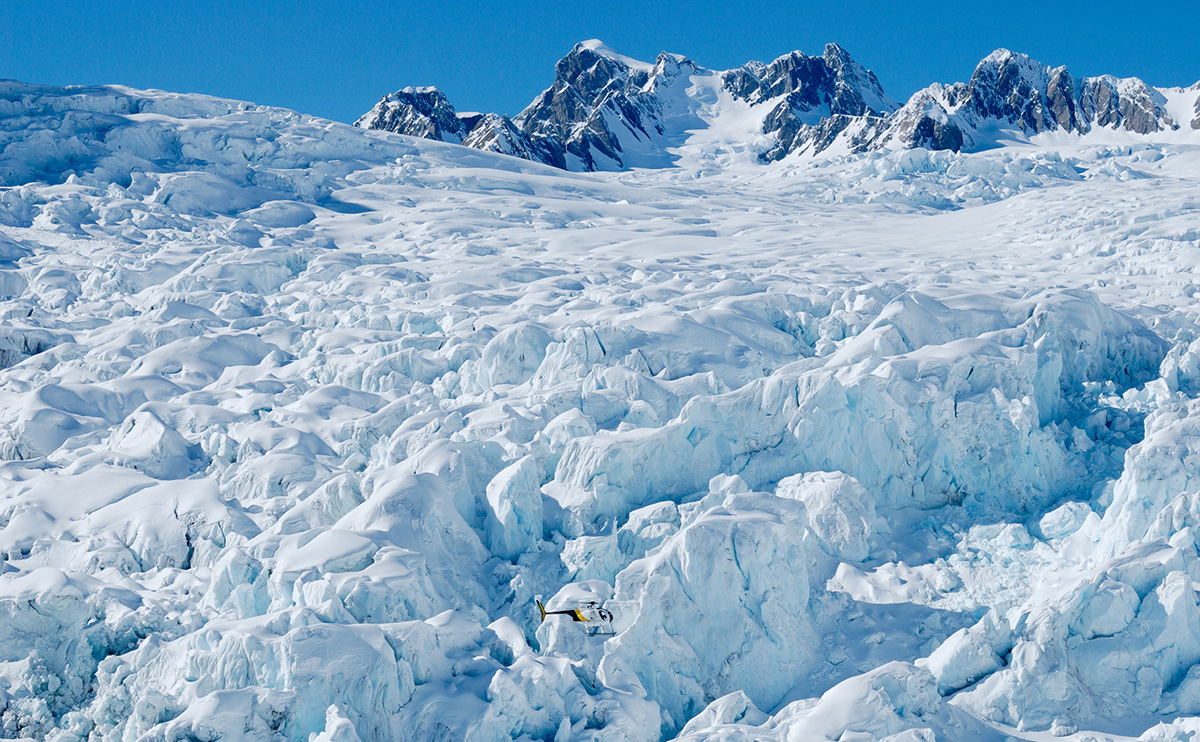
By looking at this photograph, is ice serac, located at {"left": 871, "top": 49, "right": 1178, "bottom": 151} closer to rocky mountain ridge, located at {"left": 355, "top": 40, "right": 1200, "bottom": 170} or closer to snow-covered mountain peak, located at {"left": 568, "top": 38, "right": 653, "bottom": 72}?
rocky mountain ridge, located at {"left": 355, "top": 40, "right": 1200, "bottom": 170}

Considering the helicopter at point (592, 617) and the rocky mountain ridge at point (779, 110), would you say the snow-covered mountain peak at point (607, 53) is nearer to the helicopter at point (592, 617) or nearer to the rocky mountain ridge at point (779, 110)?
the rocky mountain ridge at point (779, 110)

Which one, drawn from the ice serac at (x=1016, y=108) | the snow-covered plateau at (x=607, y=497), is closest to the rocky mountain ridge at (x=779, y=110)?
the ice serac at (x=1016, y=108)

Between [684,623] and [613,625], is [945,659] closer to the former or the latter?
[684,623]

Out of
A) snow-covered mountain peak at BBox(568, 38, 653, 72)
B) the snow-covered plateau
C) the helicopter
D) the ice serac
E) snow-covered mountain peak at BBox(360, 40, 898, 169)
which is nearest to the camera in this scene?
the snow-covered plateau

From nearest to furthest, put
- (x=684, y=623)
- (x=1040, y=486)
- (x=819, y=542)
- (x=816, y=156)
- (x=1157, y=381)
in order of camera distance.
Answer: (x=684, y=623)
(x=819, y=542)
(x=1040, y=486)
(x=1157, y=381)
(x=816, y=156)

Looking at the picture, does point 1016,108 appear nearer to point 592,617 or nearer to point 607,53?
point 607,53

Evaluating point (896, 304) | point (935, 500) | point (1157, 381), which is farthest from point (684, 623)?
point (1157, 381)

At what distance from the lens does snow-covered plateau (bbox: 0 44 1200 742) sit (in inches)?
406

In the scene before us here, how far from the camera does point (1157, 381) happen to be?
17.1 meters

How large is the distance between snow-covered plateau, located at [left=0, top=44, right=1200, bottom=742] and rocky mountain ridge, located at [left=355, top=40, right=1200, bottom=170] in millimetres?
54875

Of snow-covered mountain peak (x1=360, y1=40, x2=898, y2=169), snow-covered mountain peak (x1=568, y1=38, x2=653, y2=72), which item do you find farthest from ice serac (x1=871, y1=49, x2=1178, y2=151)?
snow-covered mountain peak (x1=568, y1=38, x2=653, y2=72)

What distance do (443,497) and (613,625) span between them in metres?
3.68

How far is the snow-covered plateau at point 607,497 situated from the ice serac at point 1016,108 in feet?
183

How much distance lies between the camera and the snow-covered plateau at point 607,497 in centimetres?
1030
